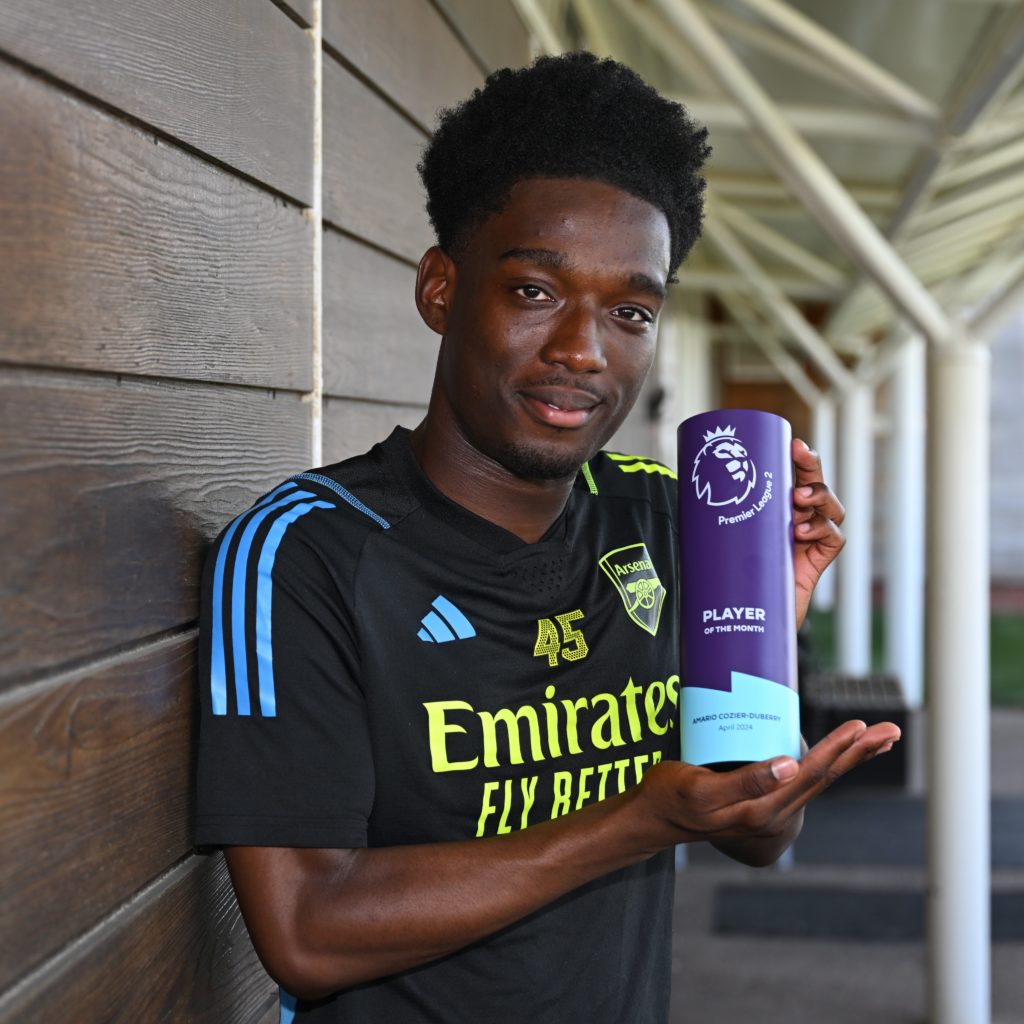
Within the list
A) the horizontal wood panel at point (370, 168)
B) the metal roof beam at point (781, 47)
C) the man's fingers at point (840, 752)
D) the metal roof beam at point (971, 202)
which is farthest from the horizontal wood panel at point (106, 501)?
the metal roof beam at point (971, 202)

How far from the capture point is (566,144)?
4.48 ft

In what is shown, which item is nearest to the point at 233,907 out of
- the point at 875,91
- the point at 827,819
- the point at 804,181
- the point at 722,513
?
the point at 722,513

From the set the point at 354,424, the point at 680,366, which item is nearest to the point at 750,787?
the point at 354,424

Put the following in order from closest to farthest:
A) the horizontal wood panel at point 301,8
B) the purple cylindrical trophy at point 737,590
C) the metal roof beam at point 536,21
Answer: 1. the purple cylindrical trophy at point 737,590
2. the horizontal wood panel at point 301,8
3. the metal roof beam at point 536,21

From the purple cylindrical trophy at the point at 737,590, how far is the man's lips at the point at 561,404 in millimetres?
109

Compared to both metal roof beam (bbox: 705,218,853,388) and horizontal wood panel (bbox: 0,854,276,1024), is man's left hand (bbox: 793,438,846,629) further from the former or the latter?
metal roof beam (bbox: 705,218,853,388)

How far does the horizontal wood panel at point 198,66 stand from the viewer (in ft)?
3.37

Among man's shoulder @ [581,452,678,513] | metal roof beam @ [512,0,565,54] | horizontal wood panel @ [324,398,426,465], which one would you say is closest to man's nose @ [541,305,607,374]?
man's shoulder @ [581,452,678,513]

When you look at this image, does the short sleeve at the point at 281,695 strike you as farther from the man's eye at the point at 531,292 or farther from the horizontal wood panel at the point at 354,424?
the horizontal wood panel at the point at 354,424

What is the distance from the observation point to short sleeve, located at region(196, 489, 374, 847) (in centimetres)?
116

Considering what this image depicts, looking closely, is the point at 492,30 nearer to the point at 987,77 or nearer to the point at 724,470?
the point at 987,77

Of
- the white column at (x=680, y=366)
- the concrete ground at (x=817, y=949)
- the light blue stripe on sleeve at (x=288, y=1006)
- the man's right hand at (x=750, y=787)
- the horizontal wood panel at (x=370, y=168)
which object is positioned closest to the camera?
the man's right hand at (x=750, y=787)

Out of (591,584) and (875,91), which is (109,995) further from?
(875,91)

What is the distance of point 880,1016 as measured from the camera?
13.9ft
